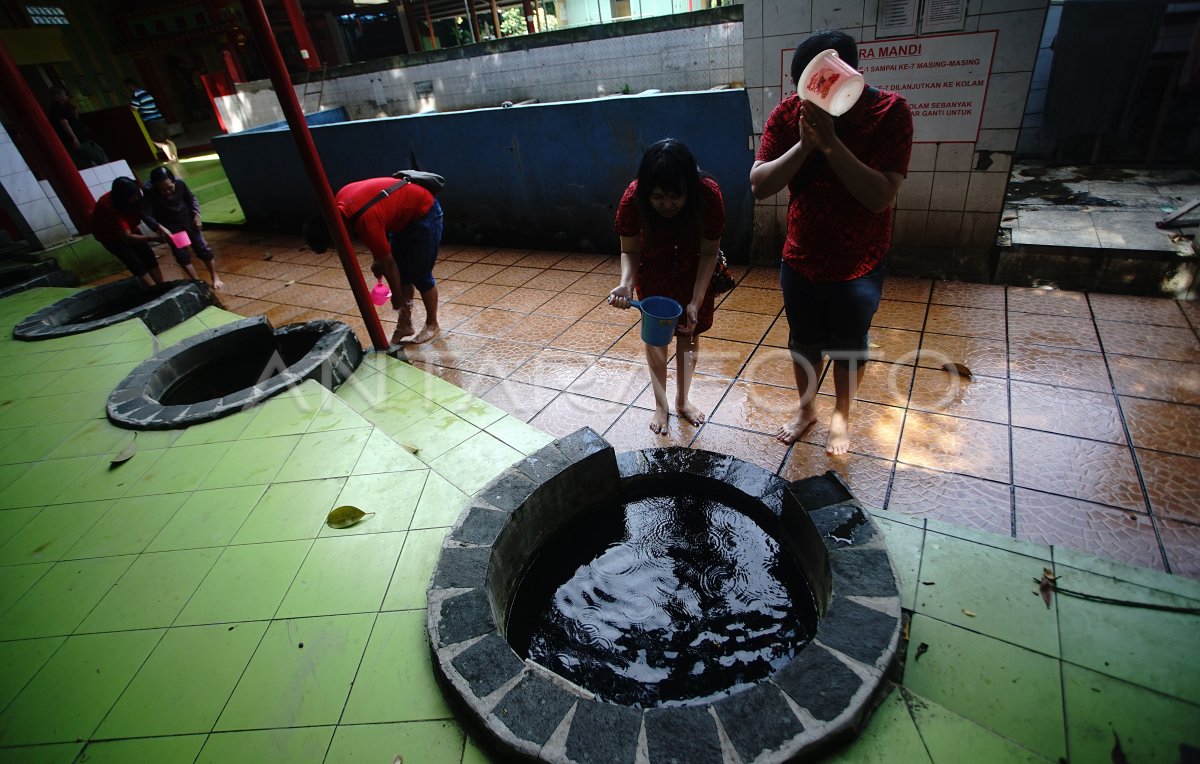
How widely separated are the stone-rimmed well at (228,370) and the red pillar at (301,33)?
9340 mm

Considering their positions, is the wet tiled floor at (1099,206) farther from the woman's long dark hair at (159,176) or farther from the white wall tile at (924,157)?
the woman's long dark hair at (159,176)

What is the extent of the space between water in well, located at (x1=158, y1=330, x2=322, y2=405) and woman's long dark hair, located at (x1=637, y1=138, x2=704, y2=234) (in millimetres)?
3629

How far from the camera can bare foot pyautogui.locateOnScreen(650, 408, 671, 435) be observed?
3396mm

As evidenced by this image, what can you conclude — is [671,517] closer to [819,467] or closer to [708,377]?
[819,467]

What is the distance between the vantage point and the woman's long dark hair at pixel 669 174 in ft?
8.10

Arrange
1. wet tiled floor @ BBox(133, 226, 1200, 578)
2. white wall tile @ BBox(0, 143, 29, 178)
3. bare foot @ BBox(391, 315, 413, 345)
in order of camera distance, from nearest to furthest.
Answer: wet tiled floor @ BBox(133, 226, 1200, 578) < bare foot @ BBox(391, 315, 413, 345) < white wall tile @ BBox(0, 143, 29, 178)

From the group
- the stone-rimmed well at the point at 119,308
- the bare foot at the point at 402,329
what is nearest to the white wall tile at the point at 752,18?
the bare foot at the point at 402,329

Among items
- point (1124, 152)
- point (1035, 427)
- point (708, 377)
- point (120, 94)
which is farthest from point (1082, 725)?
point (120, 94)

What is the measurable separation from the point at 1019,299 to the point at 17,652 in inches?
252

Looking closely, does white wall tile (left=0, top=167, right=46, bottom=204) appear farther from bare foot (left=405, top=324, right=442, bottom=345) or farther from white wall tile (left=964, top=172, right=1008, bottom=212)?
white wall tile (left=964, top=172, right=1008, bottom=212)

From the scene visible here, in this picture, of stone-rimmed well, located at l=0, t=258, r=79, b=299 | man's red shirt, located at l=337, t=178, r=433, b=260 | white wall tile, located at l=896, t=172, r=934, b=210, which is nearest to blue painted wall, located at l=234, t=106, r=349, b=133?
stone-rimmed well, located at l=0, t=258, r=79, b=299

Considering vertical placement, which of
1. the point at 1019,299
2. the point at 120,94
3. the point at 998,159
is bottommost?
the point at 1019,299

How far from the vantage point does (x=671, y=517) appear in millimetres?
2822

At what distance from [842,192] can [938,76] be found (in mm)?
2806
